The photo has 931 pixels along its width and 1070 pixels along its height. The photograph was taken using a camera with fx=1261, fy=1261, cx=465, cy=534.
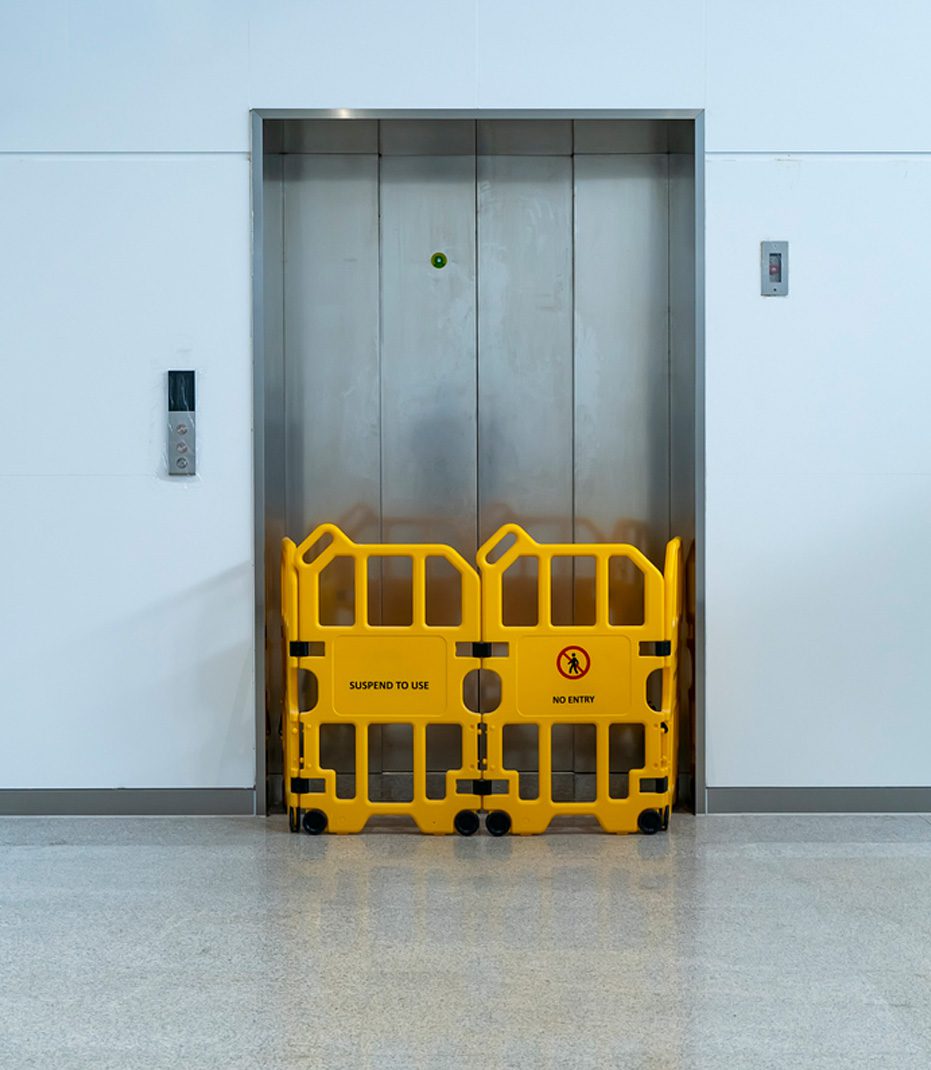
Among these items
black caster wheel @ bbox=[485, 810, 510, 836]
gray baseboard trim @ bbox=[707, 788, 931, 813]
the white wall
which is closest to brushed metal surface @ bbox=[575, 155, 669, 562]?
the white wall

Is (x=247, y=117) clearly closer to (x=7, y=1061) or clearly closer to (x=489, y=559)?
(x=489, y=559)

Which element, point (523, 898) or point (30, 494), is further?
point (30, 494)

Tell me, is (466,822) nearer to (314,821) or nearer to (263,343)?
(314,821)

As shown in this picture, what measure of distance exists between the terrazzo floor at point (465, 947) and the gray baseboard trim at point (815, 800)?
108 mm

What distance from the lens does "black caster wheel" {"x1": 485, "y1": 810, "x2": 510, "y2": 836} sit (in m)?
4.62

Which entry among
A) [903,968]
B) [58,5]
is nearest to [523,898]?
[903,968]

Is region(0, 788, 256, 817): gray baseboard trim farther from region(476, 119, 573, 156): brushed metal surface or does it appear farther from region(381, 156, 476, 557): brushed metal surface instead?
region(476, 119, 573, 156): brushed metal surface

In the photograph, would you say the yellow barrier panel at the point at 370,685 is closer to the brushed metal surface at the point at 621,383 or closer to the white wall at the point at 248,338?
the white wall at the point at 248,338

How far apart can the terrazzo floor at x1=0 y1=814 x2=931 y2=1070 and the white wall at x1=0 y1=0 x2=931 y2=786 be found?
44cm

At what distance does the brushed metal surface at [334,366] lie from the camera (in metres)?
5.21

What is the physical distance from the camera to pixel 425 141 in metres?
5.13

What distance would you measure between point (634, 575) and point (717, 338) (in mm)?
1027

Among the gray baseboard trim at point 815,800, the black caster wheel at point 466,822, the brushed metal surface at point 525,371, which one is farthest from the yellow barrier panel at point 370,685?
the gray baseboard trim at point 815,800

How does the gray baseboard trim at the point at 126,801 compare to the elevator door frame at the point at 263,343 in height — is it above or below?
below
